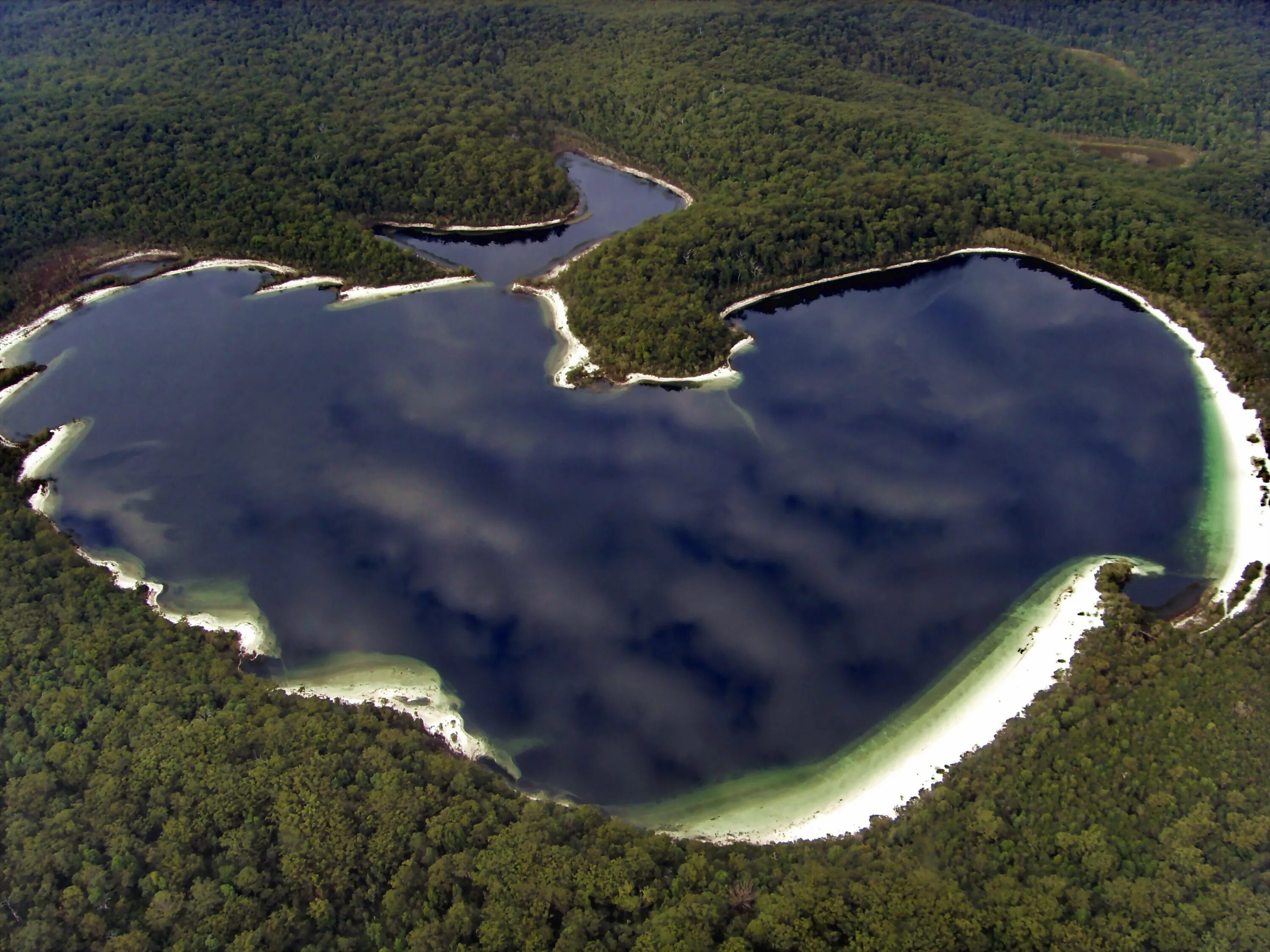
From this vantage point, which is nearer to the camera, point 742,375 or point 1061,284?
point 742,375

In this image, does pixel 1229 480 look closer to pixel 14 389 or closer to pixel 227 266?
pixel 227 266

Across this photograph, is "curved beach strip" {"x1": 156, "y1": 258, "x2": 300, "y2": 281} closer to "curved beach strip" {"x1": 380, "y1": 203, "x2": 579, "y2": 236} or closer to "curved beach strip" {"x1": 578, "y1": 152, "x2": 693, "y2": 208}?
"curved beach strip" {"x1": 380, "y1": 203, "x2": 579, "y2": 236}

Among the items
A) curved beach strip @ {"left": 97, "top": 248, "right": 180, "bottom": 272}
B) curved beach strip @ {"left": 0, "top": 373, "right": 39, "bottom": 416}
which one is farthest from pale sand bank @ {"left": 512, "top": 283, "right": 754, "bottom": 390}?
curved beach strip @ {"left": 0, "top": 373, "right": 39, "bottom": 416}

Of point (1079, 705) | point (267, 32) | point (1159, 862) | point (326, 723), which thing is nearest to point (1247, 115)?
point (1079, 705)

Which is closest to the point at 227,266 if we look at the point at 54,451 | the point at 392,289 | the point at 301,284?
the point at 301,284

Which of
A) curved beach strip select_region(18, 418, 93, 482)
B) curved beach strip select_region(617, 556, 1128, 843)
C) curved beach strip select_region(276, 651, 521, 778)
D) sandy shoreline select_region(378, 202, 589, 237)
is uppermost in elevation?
sandy shoreline select_region(378, 202, 589, 237)

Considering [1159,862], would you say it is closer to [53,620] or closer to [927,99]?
[53,620]

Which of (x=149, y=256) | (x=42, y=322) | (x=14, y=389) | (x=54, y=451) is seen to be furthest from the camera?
(x=149, y=256)
